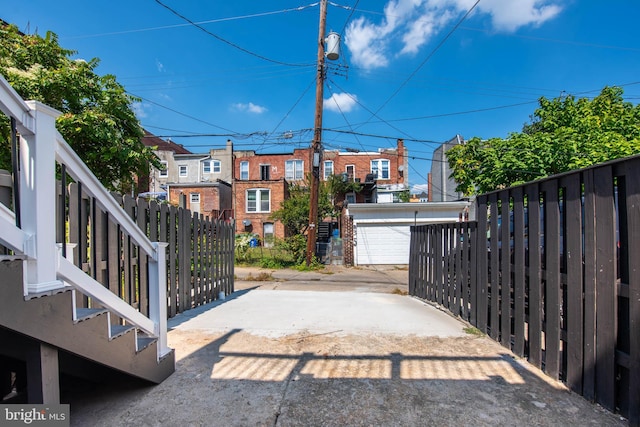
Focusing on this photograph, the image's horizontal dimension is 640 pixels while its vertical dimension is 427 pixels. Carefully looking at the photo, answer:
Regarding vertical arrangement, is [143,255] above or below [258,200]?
below

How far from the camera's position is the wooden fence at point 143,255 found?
284cm

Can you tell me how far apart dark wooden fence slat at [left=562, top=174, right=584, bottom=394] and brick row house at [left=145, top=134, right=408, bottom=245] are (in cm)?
2271

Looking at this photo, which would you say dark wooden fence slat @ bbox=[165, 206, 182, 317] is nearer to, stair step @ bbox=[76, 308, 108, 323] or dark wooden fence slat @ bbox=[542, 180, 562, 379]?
stair step @ bbox=[76, 308, 108, 323]

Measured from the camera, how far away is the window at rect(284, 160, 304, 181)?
28562mm

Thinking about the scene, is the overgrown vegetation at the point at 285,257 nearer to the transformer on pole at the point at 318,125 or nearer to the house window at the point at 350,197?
the transformer on pole at the point at 318,125

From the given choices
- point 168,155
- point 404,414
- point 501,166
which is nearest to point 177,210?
point 404,414

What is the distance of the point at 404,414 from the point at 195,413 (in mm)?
1335

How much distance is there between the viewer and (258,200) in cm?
2505

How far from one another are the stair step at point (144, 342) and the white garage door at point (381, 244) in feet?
45.9

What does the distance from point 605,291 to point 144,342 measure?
10.4 feet

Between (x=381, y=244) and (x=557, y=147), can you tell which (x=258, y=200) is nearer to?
(x=381, y=244)

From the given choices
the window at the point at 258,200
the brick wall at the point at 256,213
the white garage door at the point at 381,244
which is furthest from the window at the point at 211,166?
the white garage door at the point at 381,244

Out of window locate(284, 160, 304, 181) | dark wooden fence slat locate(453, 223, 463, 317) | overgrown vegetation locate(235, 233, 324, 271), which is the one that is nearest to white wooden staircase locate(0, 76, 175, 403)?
dark wooden fence slat locate(453, 223, 463, 317)

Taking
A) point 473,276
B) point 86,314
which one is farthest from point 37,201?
point 473,276
